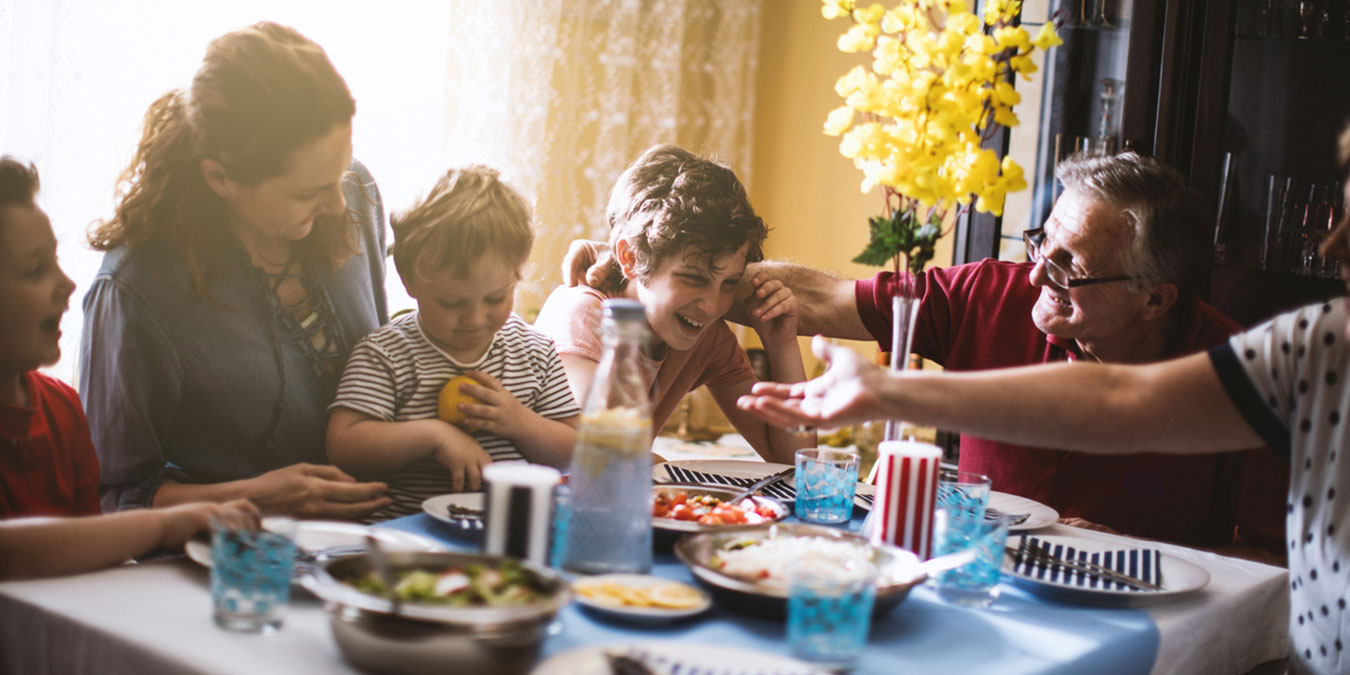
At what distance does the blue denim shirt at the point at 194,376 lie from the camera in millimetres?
1287

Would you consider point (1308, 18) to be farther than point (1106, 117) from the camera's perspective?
No

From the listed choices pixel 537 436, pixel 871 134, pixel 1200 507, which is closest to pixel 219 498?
pixel 537 436

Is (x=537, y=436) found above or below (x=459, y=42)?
below

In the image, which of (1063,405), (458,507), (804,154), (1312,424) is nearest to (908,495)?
(1063,405)

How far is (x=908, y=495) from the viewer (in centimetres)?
125

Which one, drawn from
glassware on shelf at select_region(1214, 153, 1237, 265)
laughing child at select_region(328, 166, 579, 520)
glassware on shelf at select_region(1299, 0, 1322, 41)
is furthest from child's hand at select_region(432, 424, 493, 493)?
glassware on shelf at select_region(1299, 0, 1322, 41)

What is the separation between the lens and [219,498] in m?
1.29

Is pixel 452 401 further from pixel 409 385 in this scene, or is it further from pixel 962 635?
pixel 962 635

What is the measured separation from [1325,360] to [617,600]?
0.77 meters

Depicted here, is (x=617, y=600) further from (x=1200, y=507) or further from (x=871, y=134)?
(x=1200, y=507)

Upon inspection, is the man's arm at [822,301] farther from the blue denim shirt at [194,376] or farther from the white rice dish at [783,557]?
the white rice dish at [783,557]

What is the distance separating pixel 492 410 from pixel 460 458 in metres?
0.08

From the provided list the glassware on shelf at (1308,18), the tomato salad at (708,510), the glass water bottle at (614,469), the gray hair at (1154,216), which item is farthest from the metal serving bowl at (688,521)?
the glassware on shelf at (1308,18)

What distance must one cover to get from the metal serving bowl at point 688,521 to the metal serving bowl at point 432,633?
0.36 m
